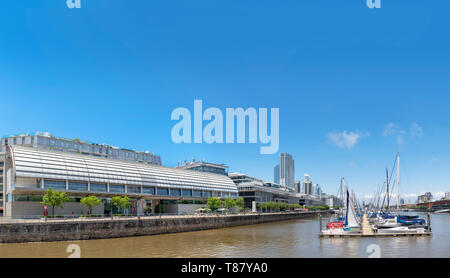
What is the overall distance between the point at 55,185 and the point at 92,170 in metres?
12.6

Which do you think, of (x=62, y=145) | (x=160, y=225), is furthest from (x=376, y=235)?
(x=62, y=145)

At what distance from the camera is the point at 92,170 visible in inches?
3984

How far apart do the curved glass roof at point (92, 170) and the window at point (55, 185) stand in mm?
1183

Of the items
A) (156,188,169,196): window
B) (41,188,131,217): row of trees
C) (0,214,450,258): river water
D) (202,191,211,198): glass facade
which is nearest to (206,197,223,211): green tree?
(202,191,211,198): glass facade

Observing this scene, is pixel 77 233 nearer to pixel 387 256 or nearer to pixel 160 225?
pixel 160 225

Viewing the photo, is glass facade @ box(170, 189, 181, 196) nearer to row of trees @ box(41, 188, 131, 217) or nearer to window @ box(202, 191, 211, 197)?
window @ box(202, 191, 211, 197)

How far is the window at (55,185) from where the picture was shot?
88.2 m

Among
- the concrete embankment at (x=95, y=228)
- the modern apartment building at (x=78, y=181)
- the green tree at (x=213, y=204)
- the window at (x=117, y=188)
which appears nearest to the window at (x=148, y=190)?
the modern apartment building at (x=78, y=181)

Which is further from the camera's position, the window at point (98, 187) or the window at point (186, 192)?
the window at point (186, 192)

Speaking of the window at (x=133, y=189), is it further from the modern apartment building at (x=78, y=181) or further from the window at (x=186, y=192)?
the window at (x=186, y=192)

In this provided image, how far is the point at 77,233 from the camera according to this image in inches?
2635

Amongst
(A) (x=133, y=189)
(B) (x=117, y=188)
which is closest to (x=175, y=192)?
(A) (x=133, y=189)

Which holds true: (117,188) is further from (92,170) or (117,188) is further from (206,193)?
(206,193)
